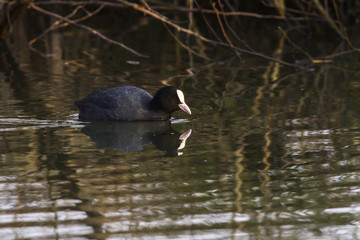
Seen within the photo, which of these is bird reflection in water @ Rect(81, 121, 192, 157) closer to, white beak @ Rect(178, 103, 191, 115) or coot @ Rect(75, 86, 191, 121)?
coot @ Rect(75, 86, 191, 121)

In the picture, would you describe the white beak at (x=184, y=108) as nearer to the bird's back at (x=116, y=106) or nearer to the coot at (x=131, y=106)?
the coot at (x=131, y=106)

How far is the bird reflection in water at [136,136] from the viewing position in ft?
24.4

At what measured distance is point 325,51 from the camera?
14312 mm

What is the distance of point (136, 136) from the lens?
7961mm

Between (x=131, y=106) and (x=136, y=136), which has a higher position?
(x=131, y=106)

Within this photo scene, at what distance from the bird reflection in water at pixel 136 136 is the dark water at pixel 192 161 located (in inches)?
0.5

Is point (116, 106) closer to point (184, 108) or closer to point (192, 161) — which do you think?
point (184, 108)

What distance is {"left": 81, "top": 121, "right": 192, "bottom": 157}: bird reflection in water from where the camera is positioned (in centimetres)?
743

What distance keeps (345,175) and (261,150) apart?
1.12 metres

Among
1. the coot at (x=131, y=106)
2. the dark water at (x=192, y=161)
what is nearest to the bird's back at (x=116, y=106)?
the coot at (x=131, y=106)

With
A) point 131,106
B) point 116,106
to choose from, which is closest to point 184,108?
point 131,106

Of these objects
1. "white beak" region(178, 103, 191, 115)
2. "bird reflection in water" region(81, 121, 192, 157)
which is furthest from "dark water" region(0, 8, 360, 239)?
"white beak" region(178, 103, 191, 115)

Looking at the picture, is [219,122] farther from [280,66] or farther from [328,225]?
[280,66]

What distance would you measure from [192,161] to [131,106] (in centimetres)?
202
